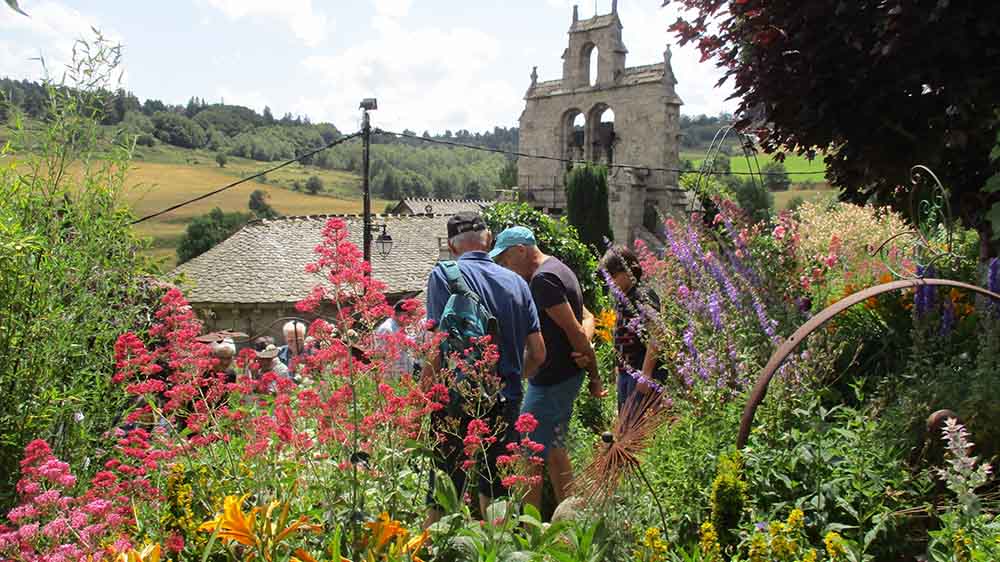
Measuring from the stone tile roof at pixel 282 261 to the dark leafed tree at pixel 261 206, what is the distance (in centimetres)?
3355

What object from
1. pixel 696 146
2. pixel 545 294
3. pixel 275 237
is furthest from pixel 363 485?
pixel 696 146

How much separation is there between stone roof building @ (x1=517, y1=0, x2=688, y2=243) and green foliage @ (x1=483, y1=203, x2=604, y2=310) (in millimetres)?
21069

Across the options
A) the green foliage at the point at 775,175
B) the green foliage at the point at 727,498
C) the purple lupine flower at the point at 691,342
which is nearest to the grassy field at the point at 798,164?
the green foliage at the point at 775,175

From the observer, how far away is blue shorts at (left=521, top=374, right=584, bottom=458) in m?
3.82

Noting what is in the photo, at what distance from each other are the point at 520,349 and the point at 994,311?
187cm

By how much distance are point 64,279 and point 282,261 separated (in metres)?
24.1

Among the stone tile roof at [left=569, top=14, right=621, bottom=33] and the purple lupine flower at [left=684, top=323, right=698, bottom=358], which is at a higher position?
the stone tile roof at [left=569, top=14, right=621, bottom=33]

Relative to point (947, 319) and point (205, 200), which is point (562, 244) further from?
point (205, 200)

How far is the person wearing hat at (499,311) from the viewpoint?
3102mm

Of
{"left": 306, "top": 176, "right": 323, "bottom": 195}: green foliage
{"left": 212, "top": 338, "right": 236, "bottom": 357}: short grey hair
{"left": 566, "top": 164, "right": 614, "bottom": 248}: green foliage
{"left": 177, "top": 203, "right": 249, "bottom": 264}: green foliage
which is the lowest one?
{"left": 177, "top": 203, "right": 249, "bottom": 264}: green foliage

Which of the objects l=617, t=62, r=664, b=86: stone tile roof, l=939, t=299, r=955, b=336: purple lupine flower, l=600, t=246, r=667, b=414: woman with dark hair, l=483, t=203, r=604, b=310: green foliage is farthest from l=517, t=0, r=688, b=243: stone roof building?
l=939, t=299, r=955, b=336: purple lupine flower

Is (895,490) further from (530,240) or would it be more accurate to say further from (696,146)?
(696,146)

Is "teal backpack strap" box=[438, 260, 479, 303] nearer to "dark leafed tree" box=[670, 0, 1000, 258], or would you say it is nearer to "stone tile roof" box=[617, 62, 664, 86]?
"dark leafed tree" box=[670, 0, 1000, 258]

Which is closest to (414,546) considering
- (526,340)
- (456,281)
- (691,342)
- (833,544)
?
(833,544)
